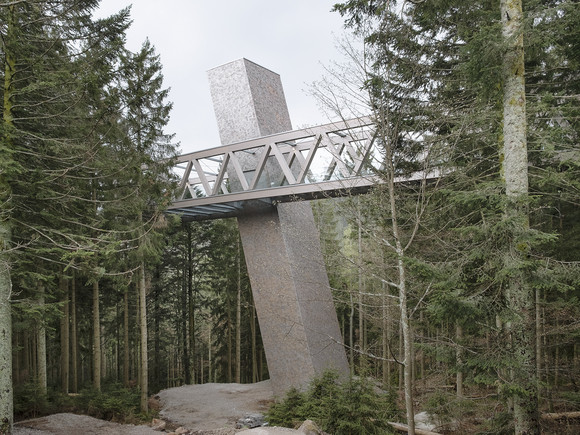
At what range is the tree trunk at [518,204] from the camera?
4285mm

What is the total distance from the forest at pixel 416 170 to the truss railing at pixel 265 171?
1.14m

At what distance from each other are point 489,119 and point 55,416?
34.3 ft

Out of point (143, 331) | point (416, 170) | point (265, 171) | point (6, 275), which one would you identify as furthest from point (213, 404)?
point (416, 170)

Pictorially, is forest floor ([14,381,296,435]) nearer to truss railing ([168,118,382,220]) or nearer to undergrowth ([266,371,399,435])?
undergrowth ([266,371,399,435])

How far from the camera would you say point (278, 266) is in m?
11.8

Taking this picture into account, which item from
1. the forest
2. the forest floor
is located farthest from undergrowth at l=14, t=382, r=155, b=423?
the forest floor

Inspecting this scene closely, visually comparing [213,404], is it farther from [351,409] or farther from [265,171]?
[351,409]

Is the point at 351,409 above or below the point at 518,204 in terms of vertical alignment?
below

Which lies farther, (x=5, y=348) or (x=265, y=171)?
(x=265, y=171)

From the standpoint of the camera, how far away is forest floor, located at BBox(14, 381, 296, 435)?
8.49 m

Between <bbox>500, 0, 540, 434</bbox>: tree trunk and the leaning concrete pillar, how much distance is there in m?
6.71

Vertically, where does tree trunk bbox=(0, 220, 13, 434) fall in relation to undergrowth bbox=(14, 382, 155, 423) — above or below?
above

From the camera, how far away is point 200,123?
2473 centimetres

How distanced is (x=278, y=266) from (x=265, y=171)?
2685 millimetres
